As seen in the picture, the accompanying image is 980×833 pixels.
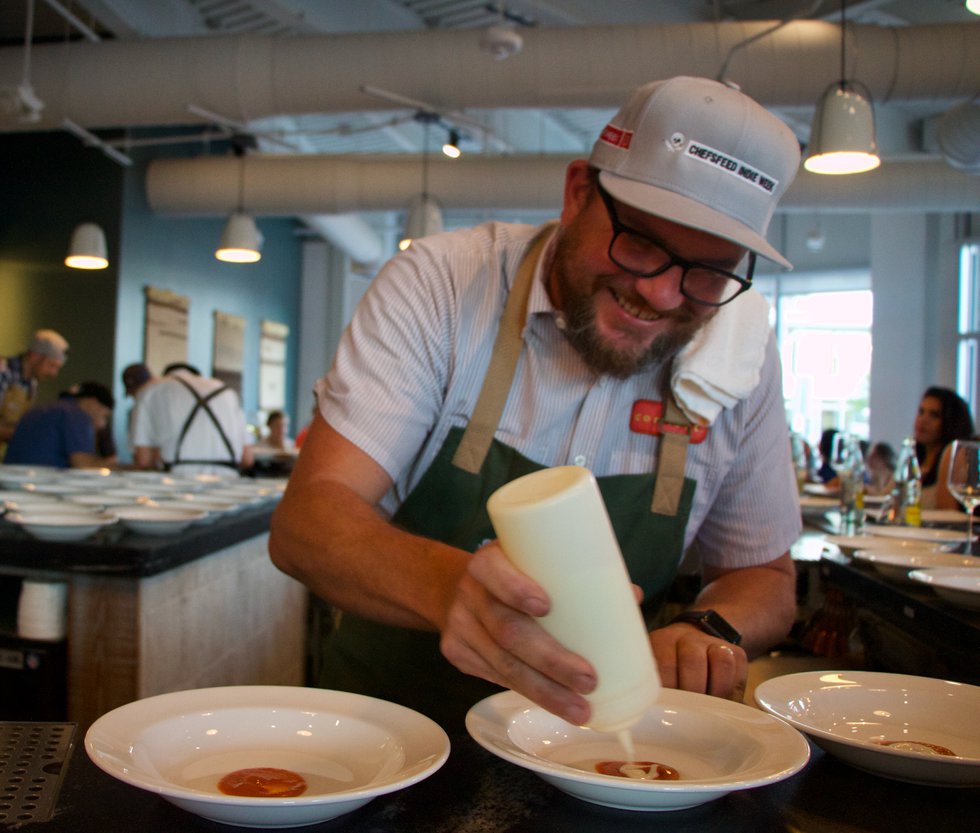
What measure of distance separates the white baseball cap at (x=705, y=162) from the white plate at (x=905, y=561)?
70 cm

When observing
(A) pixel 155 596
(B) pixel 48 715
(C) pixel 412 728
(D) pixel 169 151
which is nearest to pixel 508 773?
(C) pixel 412 728

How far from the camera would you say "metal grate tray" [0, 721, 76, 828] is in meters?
0.77

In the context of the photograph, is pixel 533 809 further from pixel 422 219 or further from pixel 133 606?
pixel 422 219

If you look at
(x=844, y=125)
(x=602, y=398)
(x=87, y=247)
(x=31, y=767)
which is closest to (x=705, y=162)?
(x=602, y=398)

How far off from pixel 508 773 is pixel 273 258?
1176cm

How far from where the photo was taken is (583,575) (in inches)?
27.3

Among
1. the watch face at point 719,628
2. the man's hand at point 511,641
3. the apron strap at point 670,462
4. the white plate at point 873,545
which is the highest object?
the apron strap at point 670,462

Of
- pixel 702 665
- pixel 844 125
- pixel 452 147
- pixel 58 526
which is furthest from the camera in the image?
pixel 452 147

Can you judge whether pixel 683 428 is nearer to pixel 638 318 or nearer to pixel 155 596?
pixel 638 318

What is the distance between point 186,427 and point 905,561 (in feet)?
13.6

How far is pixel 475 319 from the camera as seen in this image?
151 cm

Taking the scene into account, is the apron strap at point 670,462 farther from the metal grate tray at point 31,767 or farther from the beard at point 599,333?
the metal grate tray at point 31,767

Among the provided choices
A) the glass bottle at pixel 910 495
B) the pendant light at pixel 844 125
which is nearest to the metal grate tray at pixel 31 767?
the glass bottle at pixel 910 495

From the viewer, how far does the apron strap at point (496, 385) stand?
147 cm
